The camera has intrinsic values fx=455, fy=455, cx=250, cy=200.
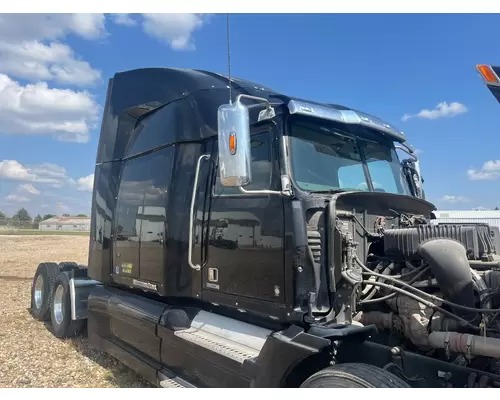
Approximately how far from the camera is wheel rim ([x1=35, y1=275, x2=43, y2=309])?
8.09 metres

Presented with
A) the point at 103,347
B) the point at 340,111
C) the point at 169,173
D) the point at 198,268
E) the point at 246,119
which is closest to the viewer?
the point at 246,119

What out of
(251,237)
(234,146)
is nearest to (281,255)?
(251,237)

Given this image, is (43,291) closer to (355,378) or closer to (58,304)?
(58,304)

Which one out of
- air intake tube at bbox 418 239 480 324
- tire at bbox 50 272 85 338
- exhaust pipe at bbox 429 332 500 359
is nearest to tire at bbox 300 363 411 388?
exhaust pipe at bbox 429 332 500 359

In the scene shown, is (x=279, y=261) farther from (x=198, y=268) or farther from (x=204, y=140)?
(x=204, y=140)

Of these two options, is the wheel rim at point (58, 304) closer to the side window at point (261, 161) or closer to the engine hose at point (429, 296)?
the side window at point (261, 161)

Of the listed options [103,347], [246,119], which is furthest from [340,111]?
[103,347]

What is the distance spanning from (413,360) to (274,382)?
95 cm

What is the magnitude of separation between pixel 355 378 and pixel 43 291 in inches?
263

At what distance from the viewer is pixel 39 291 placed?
8.23 m

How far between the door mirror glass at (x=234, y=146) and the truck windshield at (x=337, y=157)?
2.30 ft

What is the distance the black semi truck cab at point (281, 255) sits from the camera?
3027 mm

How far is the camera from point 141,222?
16.6 ft

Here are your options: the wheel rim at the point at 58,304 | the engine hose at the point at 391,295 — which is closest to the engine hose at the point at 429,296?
the engine hose at the point at 391,295
